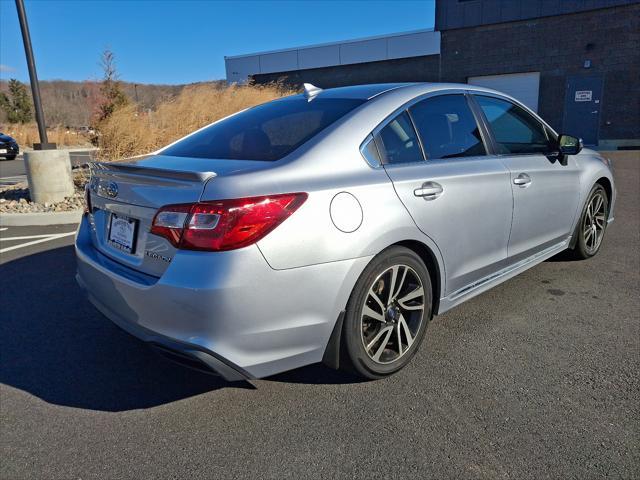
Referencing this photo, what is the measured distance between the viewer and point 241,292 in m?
1.99

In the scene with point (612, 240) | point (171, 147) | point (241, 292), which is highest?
point (171, 147)

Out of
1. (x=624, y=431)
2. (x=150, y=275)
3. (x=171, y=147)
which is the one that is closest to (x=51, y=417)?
(x=150, y=275)

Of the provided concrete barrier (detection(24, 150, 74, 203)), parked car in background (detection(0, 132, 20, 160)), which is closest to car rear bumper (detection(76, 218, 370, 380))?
concrete barrier (detection(24, 150, 74, 203))

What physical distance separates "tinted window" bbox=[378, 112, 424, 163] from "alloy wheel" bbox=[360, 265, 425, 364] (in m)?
0.63

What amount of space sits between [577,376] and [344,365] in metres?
1.31

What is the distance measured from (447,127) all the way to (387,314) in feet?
4.40

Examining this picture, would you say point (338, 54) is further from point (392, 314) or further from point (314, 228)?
point (314, 228)

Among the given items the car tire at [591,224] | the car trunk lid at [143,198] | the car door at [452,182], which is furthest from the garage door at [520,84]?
the car trunk lid at [143,198]

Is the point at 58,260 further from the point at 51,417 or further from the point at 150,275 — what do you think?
the point at 150,275

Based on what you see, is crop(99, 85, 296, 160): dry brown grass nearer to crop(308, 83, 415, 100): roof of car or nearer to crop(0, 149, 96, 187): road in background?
crop(0, 149, 96, 187): road in background

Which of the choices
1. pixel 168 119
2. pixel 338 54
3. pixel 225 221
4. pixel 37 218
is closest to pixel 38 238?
pixel 37 218

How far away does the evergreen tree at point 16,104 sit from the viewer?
42344 millimetres

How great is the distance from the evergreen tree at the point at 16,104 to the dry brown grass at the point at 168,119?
3804cm

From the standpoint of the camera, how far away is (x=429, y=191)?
105 inches
